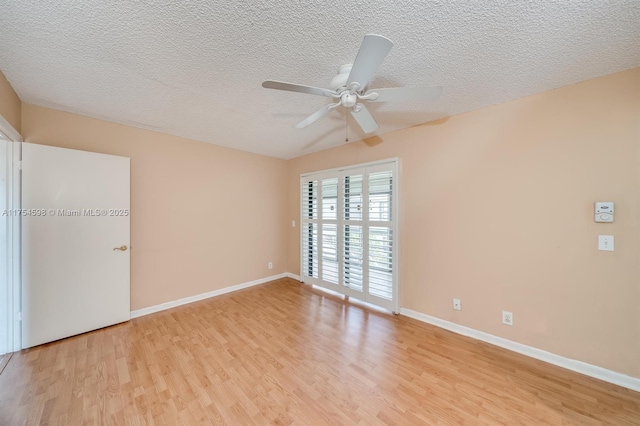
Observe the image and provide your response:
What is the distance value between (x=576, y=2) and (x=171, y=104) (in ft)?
9.95

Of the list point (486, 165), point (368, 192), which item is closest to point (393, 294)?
point (368, 192)

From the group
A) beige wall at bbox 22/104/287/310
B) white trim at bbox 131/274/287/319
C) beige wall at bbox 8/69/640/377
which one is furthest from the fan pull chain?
white trim at bbox 131/274/287/319

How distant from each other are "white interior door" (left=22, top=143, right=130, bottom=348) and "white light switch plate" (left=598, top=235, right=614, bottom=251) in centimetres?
466

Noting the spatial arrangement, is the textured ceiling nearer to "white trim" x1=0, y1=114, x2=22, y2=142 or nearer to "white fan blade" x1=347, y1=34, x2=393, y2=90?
"white fan blade" x1=347, y1=34, x2=393, y2=90

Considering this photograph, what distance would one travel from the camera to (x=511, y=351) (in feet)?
7.03

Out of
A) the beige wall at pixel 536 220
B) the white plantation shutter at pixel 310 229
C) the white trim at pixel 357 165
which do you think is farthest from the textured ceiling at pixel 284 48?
the white plantation shutter at pixel 310 229

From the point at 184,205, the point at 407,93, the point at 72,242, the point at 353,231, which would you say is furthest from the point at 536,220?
A: the point at 72,242

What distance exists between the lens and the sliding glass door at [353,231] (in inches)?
119

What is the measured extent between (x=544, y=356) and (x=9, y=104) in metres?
5.19

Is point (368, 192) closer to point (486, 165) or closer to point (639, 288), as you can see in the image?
point (486, 165)

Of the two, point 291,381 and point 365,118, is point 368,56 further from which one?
point 291,381

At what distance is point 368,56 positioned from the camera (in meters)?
1.20

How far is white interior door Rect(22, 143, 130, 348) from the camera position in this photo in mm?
2170

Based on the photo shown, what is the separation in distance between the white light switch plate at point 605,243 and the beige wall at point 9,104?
4885mm
